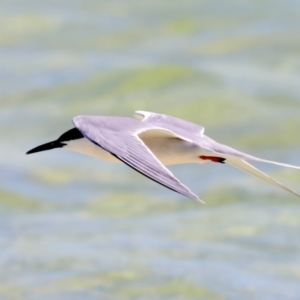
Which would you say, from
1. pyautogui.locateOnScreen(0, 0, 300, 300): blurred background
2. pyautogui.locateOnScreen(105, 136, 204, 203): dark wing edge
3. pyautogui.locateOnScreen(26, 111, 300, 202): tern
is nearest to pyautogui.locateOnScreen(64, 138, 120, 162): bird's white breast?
pyautogui.locateOnScreen(26, 111, 300, 202): tern

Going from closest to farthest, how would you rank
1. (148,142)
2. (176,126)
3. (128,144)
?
(128,144) → (148,142) → (176,126)

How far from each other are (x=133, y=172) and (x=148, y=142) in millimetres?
7384

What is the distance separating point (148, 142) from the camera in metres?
5.45

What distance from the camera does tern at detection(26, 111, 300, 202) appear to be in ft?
15.3

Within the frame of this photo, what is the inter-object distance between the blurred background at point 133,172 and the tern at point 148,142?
3469mm

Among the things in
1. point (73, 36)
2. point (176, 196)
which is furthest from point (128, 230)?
point (73, 36)

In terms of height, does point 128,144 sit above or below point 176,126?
above

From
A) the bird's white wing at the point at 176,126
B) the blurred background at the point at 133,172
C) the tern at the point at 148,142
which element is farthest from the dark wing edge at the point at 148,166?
the blurred background at the point at 133,172

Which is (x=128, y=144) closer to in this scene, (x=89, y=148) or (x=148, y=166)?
(x=148, y=166)

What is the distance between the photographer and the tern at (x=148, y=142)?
465 cm

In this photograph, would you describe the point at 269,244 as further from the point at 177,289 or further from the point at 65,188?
the point at 65,188

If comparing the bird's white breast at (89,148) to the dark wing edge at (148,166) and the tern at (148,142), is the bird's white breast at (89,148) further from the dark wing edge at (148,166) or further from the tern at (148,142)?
the dark wing edge at (148,166)

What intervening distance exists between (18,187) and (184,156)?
706 centimetres

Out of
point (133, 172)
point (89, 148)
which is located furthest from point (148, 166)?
point (133, 172)
